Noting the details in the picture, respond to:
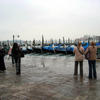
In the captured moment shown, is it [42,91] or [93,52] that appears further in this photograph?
[93,52]

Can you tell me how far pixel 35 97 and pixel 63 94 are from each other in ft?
2.77

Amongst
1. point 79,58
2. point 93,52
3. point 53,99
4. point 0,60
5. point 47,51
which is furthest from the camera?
point 47,51

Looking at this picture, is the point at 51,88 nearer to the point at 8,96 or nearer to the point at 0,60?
the point at 8,96

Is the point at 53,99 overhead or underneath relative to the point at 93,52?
underneath

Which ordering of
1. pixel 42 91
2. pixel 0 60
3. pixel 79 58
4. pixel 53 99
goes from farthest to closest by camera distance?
pixel 0 60, pixel 79 58, pixel 42 91, pixel 53 99

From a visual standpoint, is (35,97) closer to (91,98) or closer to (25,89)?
(25,89)

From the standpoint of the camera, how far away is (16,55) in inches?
340

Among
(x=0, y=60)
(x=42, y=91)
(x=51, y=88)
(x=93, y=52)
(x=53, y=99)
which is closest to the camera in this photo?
(x=53, y=99)

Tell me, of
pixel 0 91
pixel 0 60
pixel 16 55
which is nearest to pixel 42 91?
pixel 0 91

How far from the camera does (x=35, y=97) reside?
4461 millimetres

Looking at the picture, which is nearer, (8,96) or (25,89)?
(8,96)

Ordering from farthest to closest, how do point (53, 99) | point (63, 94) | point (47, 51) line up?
point (47, 51) → point (63, 94) → point (53, 99)

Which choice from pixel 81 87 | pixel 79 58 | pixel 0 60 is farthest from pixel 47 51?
Result: pixel 81 87

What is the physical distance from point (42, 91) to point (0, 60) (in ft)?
17.3
